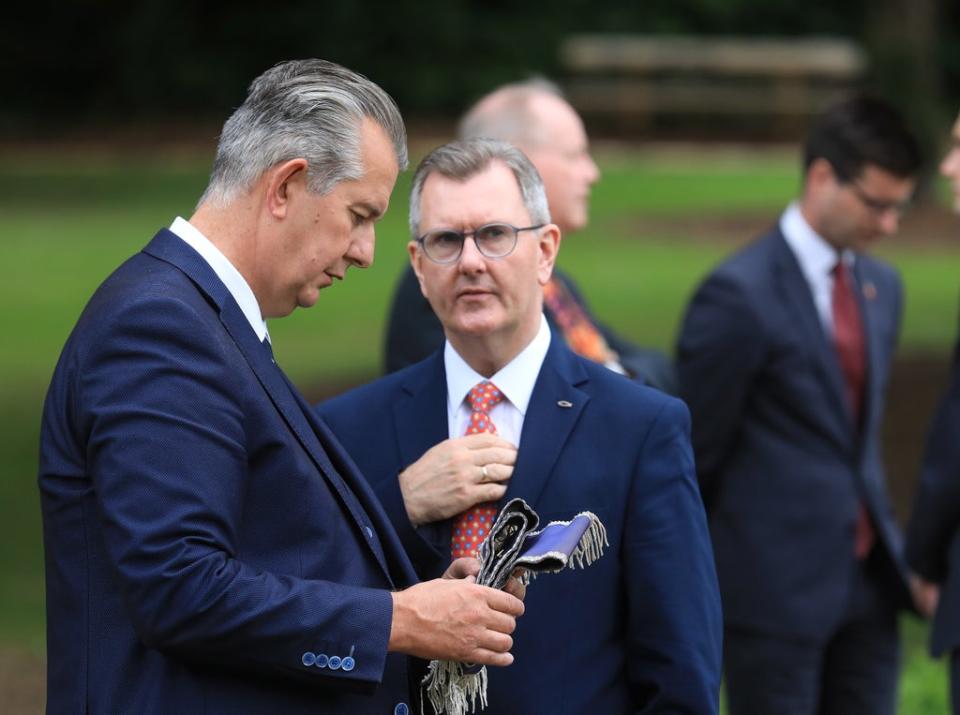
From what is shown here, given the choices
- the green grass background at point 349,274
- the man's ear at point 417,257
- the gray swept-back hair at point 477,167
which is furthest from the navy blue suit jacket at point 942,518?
the green grass background at point 349,274

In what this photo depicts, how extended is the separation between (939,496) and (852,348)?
2.84 ft

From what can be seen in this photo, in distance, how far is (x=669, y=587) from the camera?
306 cm

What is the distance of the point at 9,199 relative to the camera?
979 inches

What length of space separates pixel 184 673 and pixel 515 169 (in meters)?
1.36

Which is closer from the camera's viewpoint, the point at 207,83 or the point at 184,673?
the point at 184,673

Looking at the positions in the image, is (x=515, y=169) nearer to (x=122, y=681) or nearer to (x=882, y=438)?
(x=122, y=681)

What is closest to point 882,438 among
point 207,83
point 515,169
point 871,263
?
point 871,263

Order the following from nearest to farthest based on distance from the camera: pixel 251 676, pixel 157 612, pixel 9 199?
pixel 157 612
pixel 251 676
pixel 9 199

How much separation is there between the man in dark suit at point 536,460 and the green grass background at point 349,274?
3.56 m

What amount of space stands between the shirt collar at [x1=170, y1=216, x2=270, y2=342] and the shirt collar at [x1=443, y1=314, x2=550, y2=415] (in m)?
0.76

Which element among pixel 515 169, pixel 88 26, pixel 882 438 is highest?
pixel 88 26

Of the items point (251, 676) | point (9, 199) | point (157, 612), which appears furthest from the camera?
point (9, 199)

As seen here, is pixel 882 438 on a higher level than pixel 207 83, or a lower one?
lower

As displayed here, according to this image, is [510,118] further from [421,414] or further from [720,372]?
[421,414]
